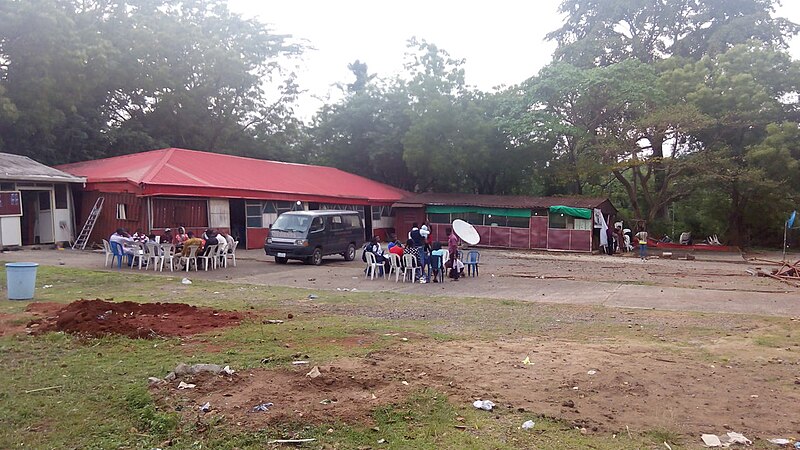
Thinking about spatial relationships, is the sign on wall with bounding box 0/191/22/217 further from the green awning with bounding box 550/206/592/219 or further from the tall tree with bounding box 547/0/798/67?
the tall tree with bounding box 547/0/798/67

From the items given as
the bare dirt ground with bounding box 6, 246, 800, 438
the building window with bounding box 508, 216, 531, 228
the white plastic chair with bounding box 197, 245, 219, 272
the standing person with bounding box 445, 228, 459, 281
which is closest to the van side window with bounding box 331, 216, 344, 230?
the white plastic chair with bounding box 197, 245, 219, 272

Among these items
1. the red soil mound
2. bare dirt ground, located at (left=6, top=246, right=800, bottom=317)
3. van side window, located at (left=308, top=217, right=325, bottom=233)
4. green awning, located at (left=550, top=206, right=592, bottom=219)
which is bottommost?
bare dirt ground, located at (left=6, top=246, right=800, bottom=317)

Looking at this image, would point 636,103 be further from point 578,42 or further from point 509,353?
point 509,353

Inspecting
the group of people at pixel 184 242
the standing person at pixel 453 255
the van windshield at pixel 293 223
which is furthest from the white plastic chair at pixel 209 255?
the standing person at pixel 453 255

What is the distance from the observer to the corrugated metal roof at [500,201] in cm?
2925

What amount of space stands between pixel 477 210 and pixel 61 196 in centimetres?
1869

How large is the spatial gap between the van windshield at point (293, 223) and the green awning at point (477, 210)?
1343 cm

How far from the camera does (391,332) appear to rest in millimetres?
8305

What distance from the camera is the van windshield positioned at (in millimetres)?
19578

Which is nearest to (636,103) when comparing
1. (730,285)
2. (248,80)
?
(730,285)

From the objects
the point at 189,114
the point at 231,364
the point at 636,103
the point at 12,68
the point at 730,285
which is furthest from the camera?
the point at 189,114

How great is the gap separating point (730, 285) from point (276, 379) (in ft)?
46.5

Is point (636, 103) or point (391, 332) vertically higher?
point (636, 103)

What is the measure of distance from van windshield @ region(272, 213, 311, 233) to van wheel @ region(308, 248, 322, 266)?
2.70 ft
